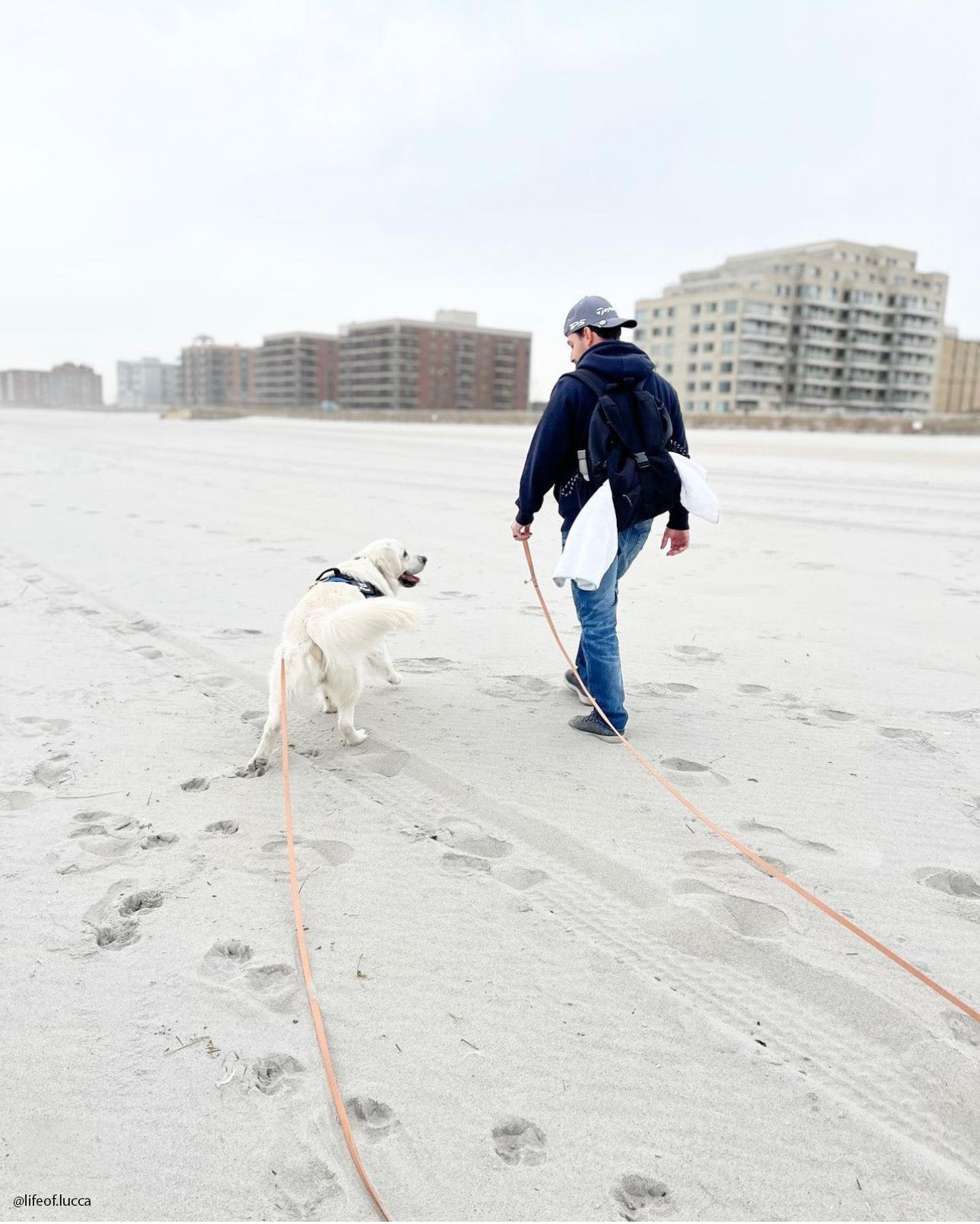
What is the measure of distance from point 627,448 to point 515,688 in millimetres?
1544

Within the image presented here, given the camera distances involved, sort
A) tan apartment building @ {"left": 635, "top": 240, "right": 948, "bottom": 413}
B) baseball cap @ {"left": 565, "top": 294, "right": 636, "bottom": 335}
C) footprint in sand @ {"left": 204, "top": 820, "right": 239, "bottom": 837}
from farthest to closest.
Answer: tan apartment building @ {"left": 635, "top": 240, "right": 948, "bottom": 413}, baseball cap @ {"left": 565, "top": 294, "right": 636, "bottom": 335}, footprint in sand @ {"left": 204, "top": 820, "right": 239, "bottom": 837}

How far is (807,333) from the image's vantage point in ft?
265

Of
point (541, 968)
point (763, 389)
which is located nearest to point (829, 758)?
point (541, 968)

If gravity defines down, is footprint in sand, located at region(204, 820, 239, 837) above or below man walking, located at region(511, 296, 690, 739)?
below

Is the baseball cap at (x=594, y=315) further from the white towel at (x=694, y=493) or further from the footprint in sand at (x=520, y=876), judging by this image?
the footprint in sand at (x=520, y=876)

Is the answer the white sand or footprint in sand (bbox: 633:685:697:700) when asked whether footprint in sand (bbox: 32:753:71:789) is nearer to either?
the white sand

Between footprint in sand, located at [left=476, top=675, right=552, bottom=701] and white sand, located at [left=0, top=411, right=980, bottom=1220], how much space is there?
26 mm

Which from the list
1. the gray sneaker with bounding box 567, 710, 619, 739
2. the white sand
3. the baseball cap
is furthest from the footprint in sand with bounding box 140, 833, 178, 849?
the baseball cap

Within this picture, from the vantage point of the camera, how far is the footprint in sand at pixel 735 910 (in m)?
2.53

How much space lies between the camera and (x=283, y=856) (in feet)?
9.56

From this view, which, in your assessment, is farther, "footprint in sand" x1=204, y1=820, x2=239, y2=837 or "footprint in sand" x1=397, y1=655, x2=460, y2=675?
"footprint in sand" x1=397, y1=655, x2=460, y2=675

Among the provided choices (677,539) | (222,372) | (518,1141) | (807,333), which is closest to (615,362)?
(677,539)

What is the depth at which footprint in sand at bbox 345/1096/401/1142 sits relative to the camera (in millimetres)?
1836

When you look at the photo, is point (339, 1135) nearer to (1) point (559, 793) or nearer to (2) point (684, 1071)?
(2) point (684, 1071)
